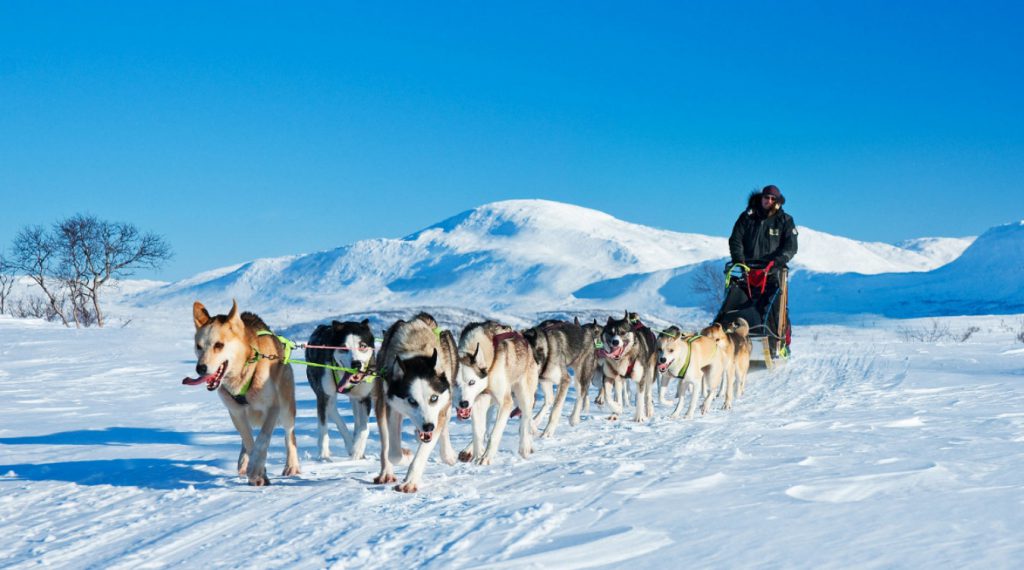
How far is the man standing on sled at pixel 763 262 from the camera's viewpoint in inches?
364

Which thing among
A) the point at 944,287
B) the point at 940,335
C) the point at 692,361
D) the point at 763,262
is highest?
the point at 944,287

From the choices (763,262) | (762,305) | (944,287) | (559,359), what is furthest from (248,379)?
(944,287)

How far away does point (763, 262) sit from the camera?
924 centimetres

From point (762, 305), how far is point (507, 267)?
6197cm

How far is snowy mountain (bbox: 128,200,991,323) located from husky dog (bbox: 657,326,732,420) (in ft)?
148

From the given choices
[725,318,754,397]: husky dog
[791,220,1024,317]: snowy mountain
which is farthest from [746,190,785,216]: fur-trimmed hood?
[791,220,1024,317]: snowy mountain

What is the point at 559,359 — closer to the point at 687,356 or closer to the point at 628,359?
the point at 628,359

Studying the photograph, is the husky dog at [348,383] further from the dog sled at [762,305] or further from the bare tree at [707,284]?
the bare tree at [707,284]

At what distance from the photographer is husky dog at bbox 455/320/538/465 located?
4965mm

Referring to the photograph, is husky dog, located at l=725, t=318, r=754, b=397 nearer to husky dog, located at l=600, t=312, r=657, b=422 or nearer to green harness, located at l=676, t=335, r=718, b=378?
green harness, located at l=676, t=335, r=718, b=378

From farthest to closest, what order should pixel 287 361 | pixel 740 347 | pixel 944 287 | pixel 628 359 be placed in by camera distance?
pixel 944 287 < pixel 740 347 < pixel 628 359 < pixel 287 361

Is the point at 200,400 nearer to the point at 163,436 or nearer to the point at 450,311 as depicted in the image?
the point at 163,436

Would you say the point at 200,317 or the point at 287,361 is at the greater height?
the point at 200,317

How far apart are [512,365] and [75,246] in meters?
28.3
